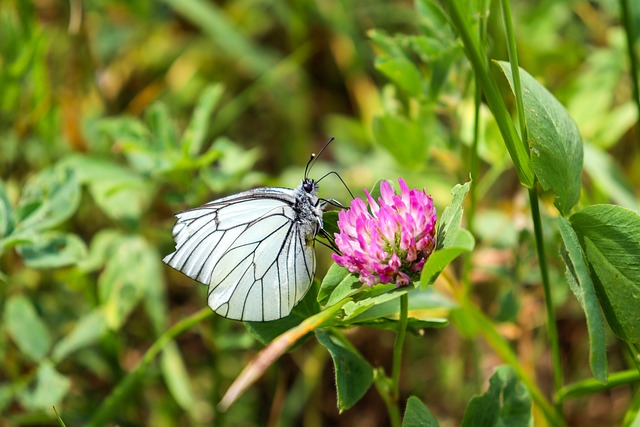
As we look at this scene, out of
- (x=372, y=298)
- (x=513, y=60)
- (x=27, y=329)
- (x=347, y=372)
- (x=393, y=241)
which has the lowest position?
(x=27, y=329)

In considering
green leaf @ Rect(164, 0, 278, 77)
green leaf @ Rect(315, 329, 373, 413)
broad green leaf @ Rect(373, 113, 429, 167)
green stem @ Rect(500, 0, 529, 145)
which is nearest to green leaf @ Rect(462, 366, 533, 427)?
green leaf @ Rect(315, 329, 373, 413)

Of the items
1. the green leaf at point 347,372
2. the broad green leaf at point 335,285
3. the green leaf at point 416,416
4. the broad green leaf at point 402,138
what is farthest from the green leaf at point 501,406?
the broad green leaf at point 402,138

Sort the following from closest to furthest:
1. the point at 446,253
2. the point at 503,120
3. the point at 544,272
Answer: the point at 446,253 → the point at 503,120 → the point at 544,272

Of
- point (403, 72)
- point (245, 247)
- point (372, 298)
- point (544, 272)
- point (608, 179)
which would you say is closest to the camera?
point (372, 298)

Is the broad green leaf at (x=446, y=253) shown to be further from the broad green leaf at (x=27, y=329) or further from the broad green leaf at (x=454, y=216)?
the broad green leaf at (x=27, y=329)

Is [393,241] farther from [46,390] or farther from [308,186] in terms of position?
[46,390]

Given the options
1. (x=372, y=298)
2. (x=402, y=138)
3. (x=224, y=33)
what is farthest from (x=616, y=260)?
(x=224, y=33)

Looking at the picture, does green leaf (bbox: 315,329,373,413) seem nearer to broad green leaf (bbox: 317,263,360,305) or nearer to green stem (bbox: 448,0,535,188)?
broad green leaf (bbox: 317,263,360,305)

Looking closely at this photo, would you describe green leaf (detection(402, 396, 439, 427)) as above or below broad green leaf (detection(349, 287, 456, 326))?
below
